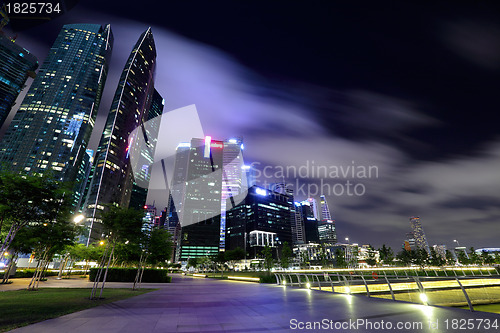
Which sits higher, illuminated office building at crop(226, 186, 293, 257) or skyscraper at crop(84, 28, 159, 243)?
skyscraper at crop(84, 28, 159, 243)

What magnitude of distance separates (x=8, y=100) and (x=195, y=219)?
145 meters

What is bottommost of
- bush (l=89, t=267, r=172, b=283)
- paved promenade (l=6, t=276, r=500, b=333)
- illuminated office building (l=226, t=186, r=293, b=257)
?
bush (l=89, t=267, r=172, b=283)

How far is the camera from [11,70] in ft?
418

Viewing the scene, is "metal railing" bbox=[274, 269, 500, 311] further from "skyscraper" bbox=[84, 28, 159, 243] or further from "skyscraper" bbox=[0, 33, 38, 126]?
"skyscraper" bbox=[0, 33, 38, 126]

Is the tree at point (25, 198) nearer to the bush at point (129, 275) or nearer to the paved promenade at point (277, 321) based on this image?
the paved promenade at point (277, 321)

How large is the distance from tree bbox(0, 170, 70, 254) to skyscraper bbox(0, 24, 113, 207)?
455 feet

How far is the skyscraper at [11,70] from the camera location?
404 feet

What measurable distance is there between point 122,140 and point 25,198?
506 feet

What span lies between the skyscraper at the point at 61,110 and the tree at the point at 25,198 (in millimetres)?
138684

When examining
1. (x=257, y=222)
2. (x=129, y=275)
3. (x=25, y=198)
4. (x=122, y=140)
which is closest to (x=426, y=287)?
(x=25, y=198)

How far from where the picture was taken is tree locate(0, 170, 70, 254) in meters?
10.9

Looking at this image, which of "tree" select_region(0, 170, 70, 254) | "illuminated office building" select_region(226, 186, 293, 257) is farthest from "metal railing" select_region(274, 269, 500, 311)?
"illuminated office building" select_region(226, 186, 293, 257)

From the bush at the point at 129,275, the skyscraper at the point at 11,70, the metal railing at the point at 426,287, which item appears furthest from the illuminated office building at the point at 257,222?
the skyscraper at the point at 11,70

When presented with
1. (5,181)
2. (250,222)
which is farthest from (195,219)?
(5,181)
